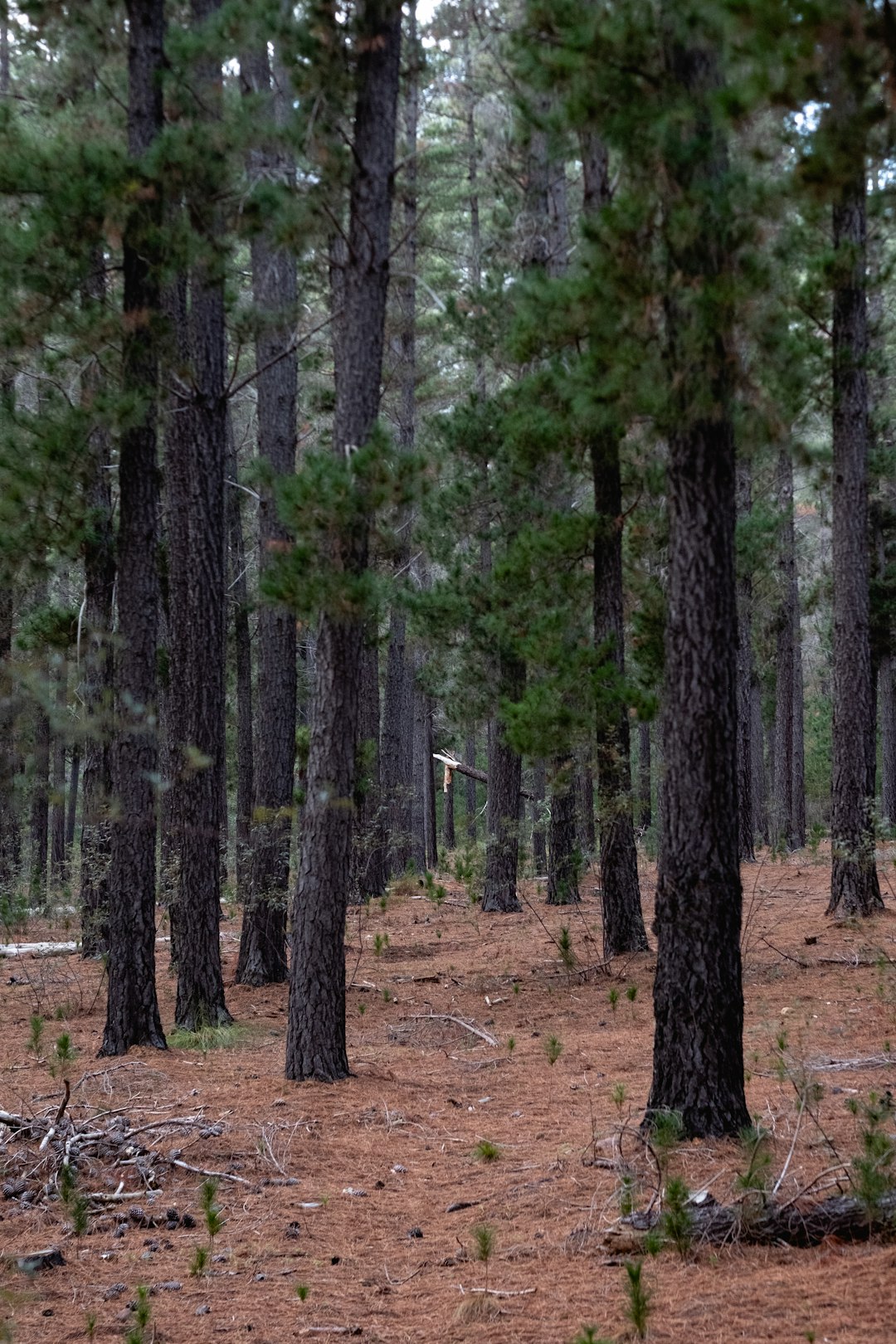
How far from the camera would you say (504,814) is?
16.5m

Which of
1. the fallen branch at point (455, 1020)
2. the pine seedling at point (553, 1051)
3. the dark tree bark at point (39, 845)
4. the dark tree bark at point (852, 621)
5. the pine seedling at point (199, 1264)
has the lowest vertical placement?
the fallen branch at point (455, 1020)

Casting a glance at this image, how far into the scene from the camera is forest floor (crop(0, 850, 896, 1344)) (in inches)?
171

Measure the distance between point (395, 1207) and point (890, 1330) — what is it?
8.98ft

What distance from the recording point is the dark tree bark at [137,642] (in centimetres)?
870

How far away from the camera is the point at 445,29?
65.2 feet

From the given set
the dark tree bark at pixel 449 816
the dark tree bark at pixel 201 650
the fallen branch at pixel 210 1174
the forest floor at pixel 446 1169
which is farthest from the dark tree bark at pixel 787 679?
the fallen branch at pixel 210 1174

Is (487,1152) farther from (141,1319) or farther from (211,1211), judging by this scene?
(141,1319)

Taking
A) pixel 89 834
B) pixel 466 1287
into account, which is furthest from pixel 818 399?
pixel 466 1287

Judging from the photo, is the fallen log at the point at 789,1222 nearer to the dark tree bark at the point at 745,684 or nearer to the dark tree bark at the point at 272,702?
the dark tree bark at the point at 272,702

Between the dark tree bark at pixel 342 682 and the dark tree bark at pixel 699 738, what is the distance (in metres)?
2.70

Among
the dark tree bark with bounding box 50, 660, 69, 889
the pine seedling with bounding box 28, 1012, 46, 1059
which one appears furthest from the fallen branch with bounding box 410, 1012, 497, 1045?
the dark tree bark with bounding box 50, 660, 69, 889

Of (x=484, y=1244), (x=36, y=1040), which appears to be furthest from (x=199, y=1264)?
(x=36, y=1040)

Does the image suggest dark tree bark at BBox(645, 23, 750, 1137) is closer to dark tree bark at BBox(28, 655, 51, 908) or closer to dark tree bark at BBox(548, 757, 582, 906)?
dark tree bark at BBox(548, 757, 582, 906)

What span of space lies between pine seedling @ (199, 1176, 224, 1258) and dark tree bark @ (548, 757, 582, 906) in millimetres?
7631
